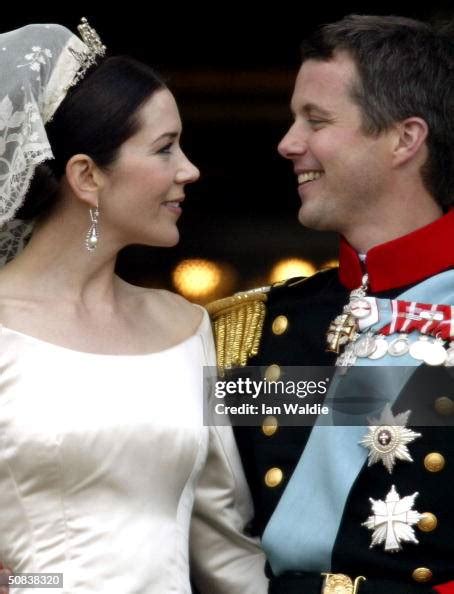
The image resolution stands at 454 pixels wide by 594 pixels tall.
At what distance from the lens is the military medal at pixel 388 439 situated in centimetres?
249

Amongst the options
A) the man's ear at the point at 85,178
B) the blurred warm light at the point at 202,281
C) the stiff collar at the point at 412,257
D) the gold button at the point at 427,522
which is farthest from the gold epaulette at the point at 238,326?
the blurred warm light at the point at 202,281

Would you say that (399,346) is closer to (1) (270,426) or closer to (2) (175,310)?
(1) (270,426)

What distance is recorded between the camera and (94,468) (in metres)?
2.51

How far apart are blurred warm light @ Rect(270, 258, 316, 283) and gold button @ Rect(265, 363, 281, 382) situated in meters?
1.17

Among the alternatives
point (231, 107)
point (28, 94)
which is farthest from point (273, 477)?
point (231, 107)

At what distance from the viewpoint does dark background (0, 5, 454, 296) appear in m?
3.69

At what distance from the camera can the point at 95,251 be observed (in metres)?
2.68

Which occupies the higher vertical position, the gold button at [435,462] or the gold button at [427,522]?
the gold button at [435,462]

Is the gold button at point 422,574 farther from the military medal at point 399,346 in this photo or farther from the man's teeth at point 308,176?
the man's teeth at point 308,176

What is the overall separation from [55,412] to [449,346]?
609 millimetres

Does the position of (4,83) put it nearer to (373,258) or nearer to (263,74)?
(373,258)

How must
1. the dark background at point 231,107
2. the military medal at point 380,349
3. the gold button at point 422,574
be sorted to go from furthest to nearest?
the dark background at point 231,107, the military medal at point 380,349, the gold button at point 422,574

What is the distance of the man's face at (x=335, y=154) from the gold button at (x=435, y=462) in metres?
0.44

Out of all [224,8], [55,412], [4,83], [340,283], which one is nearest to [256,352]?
[340,283]
